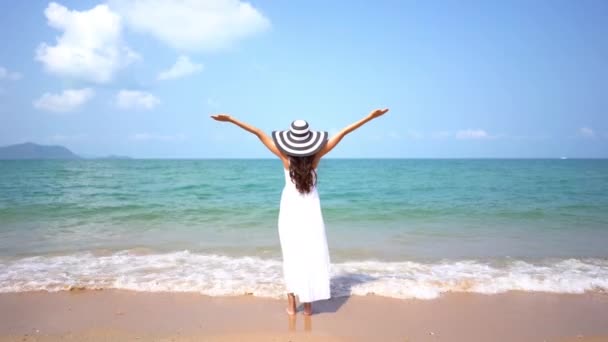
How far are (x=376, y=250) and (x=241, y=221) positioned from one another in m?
4.93

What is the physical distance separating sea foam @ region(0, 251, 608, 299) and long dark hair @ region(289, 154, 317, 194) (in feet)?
5.91

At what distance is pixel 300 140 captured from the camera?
4.13 m

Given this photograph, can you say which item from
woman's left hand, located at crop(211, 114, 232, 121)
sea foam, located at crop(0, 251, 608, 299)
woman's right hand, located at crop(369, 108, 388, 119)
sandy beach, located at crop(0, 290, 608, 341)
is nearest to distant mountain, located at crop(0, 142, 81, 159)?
sea foam, located at crop(0, 251, 608, 299)

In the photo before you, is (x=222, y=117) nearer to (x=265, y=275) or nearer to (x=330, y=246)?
(x=265, y=275)

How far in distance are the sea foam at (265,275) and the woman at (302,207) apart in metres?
0.91

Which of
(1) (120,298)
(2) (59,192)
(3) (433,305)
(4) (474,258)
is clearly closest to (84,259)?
(1) (120,298)

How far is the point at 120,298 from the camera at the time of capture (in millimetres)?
5105

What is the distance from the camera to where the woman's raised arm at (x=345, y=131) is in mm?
4234

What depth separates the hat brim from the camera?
4066 millimetres

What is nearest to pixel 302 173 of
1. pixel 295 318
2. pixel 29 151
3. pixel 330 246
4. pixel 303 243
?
pixel 303 243

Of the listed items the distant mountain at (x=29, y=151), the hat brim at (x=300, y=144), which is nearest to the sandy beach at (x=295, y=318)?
the hat brim at (x=300, y=144)

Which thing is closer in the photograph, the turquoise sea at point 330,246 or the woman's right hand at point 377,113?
the woman's right hand at point 377,113

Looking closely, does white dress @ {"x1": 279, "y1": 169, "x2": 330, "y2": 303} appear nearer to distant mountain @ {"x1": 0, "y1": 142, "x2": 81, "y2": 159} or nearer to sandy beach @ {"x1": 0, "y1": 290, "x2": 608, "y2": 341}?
sandy beach @ {"x1": 0, "y1": 290, "x2": 608, "y2": 341}

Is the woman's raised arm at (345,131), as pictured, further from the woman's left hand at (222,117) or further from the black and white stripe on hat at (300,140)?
the woman's left hand at (222,117)
